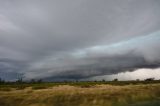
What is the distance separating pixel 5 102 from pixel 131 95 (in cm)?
5947

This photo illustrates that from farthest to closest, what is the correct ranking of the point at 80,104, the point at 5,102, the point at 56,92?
the point at 56,92 < the point at 5,102 < the point at 80,104

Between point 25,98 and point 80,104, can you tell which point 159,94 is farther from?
point 25,98

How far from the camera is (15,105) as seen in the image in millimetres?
115188

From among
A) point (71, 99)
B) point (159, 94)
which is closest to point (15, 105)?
point (71, 99)

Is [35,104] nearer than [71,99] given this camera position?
Yes

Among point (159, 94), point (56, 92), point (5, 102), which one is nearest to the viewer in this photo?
point (5, 102)

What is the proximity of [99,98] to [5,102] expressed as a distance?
Result: 43.3 metres

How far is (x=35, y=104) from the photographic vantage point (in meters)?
114

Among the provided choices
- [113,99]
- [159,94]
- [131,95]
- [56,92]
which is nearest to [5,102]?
[56,92]

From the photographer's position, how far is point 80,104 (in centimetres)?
11312

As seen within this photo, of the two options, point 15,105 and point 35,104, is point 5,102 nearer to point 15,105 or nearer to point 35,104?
point 15,105

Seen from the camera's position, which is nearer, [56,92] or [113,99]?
[113,99]

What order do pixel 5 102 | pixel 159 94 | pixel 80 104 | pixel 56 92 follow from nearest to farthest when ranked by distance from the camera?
1. pixel 80 104
2. pixel 5 102
3. pixel 159 94
4. pixel 56 92

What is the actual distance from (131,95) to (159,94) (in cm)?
1513
